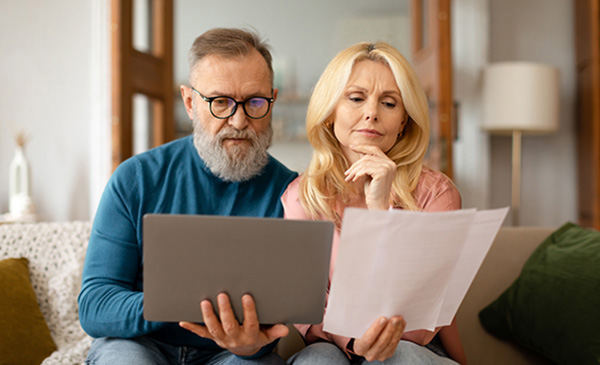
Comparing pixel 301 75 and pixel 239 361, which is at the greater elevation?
pixel 301 75

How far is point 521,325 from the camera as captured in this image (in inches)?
57.7

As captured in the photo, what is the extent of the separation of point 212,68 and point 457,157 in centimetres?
253

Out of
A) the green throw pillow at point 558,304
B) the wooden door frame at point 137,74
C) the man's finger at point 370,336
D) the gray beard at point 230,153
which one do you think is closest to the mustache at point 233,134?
the gray beard at point 230,153

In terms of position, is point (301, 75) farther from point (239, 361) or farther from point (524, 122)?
point (239, 361)

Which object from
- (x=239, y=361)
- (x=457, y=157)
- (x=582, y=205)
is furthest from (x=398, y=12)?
(x=239, y=361)

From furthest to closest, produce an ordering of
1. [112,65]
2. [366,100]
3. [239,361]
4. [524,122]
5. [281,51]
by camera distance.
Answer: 1. [281,51]
2. [524,122]
3. [112,65]
4. [366,100]
5. [239,361]

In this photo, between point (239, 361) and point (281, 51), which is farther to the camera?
point (281, 51)

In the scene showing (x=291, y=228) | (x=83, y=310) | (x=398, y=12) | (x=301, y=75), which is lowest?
(x=83, y=310)

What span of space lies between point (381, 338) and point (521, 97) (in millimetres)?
2642

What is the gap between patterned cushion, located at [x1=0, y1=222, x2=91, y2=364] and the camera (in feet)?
4.96

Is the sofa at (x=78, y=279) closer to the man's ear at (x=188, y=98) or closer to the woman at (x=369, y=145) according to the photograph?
the woman at (x=369, y=145)

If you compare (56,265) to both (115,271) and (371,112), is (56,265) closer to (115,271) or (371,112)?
(115,271)

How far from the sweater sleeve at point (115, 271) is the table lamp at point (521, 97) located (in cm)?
257

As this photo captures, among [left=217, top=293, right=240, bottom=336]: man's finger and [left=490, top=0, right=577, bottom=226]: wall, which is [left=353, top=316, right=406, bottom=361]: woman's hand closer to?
[left=217, top=293, right=240, bottom=336]: man's finger
